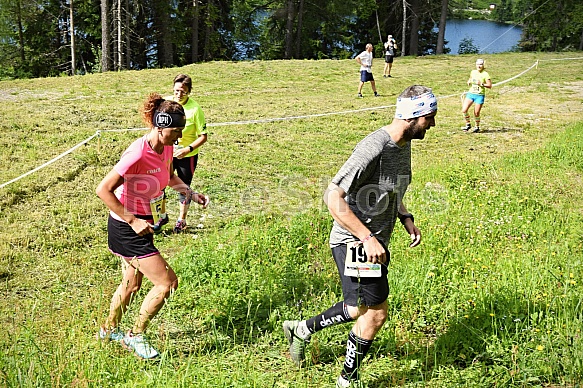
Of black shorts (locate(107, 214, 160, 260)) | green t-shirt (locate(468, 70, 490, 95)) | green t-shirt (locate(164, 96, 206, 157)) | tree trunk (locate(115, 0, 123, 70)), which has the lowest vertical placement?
black shorts (locate(107, 214, 160, 260))

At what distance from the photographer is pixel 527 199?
7562 millimetres

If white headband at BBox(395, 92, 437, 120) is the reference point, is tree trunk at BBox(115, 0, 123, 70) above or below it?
above

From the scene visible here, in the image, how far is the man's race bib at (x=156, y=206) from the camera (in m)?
4.25

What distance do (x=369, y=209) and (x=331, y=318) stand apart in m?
0.86

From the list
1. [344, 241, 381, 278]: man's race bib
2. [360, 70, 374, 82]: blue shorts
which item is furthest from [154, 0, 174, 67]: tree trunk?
[344, 241, 381, 278]: man's race bib

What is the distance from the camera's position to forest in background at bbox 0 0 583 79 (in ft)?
110

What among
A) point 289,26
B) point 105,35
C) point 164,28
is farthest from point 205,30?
point 105,35

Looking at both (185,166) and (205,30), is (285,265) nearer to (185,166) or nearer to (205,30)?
(185,166)

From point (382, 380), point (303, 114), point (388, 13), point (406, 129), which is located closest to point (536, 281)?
point (382, 380)

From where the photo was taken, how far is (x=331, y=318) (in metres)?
4.00

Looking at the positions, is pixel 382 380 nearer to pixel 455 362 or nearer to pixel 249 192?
pixel 455 362

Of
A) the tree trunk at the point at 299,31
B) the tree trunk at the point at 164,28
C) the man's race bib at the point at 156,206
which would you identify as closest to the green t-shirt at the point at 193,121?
the man's race bib at the point at 156,206

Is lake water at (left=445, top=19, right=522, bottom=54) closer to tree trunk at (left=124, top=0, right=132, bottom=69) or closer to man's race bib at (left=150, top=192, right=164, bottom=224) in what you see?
tree trunk at (left=124, top=0, right=132, bottom=69)

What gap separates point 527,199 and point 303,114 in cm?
910
